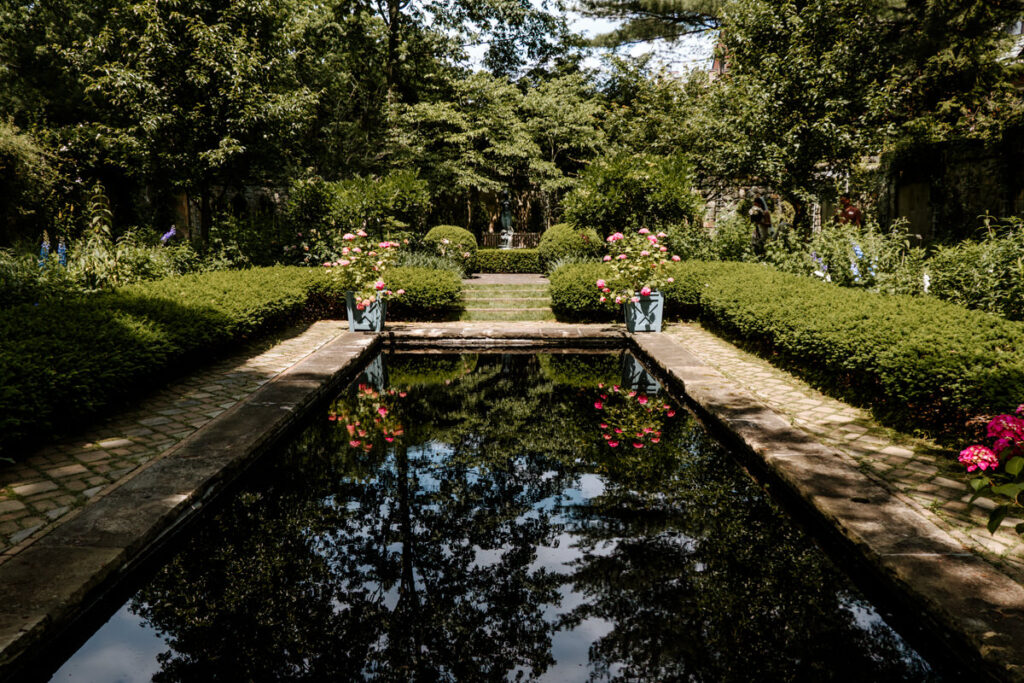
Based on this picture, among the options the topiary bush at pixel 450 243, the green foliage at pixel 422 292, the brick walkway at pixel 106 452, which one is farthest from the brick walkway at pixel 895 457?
the topiary bush at pixel 450 243

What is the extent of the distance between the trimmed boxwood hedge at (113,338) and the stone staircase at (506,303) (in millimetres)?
3646

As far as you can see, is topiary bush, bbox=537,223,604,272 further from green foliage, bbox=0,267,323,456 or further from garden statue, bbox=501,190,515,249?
garden statue, bbox=501,190,515,249

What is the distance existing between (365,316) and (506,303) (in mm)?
3455

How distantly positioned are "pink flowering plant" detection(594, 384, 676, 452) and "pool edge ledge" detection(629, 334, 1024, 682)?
2.08 ft

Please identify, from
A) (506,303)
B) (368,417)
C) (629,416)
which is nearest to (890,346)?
(629,416)

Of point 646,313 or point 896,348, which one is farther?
point 646,313

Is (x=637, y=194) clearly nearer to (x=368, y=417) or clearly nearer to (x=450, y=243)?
(x=450, y=243)

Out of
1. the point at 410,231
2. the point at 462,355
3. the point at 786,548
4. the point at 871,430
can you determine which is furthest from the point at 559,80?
the point at 786,548

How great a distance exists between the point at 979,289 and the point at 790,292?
1932mm

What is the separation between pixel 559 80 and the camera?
23625mm

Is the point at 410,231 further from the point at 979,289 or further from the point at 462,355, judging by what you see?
the point at 979,289

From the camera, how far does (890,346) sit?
5.00m

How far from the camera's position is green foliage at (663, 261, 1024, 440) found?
13.7 feet

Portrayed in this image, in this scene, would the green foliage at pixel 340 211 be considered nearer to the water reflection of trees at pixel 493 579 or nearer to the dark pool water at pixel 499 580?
the dark pool water at pixel 499 580
